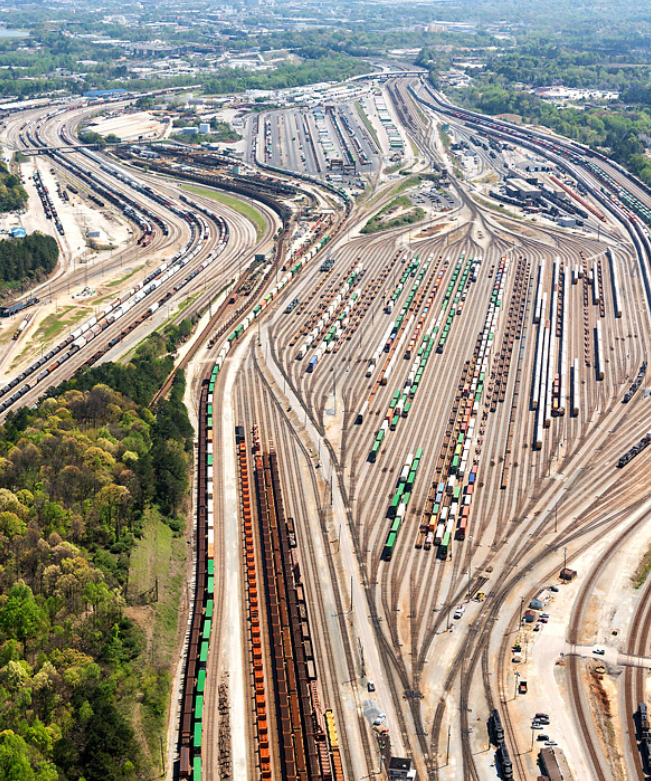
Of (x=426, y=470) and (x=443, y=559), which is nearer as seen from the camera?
(x=443, y=559)

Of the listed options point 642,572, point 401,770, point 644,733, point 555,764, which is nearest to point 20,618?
point 401,770

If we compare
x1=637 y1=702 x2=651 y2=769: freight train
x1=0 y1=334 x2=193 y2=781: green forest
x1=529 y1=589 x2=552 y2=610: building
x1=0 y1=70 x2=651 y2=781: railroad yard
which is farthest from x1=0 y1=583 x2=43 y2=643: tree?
x1=637 y1=702 x2=651 y2=769: freight train

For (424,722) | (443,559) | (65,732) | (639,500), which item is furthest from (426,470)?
(65,732)

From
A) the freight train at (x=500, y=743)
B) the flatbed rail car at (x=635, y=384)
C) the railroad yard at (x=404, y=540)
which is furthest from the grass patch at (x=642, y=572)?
the flatbed rail car at (x=635, y=384)

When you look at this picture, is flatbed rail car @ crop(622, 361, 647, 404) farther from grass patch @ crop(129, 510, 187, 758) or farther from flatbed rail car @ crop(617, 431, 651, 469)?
grass patch @ crop(129, 510, 187, 758)

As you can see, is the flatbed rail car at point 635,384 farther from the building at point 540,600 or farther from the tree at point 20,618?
the tree at point 20,618

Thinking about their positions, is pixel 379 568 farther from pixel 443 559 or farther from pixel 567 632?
pixel 567 632
